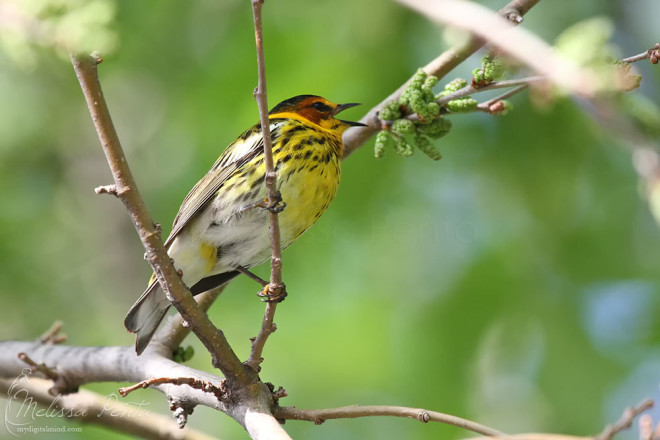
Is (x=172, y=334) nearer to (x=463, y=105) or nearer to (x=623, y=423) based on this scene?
(x=463, y=105)

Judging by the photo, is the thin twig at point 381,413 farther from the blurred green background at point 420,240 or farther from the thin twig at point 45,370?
the blurred green background at point 420,240

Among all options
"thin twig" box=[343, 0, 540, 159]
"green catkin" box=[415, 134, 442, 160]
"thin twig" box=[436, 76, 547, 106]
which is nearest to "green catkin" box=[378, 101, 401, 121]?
"thin twig" box=[343, 0, 540, 159]

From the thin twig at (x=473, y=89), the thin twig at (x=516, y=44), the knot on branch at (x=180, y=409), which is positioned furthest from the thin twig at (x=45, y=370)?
the thin twig at (x=516, y=44)

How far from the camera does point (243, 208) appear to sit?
3430 millimetres

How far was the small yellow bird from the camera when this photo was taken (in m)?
3.42

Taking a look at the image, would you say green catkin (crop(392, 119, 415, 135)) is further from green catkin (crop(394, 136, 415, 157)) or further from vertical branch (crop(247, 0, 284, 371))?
vertical branch (crop(247, 0, 284, 371))

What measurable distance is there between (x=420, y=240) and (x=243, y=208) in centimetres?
235

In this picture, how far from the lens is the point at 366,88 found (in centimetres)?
472

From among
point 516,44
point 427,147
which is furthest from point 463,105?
point 516,44

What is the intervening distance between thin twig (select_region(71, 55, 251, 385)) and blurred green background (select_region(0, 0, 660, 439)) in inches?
89.8

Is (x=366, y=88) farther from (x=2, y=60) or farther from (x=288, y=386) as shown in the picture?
(x=2, y=60)

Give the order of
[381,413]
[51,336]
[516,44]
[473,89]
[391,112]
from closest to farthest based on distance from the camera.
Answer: [516,44]
[381,413]
[473,89]
[391,112]
[51,336]

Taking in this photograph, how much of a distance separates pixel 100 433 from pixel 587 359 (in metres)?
3.03

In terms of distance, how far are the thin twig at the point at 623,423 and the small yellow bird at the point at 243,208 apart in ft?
6.42
